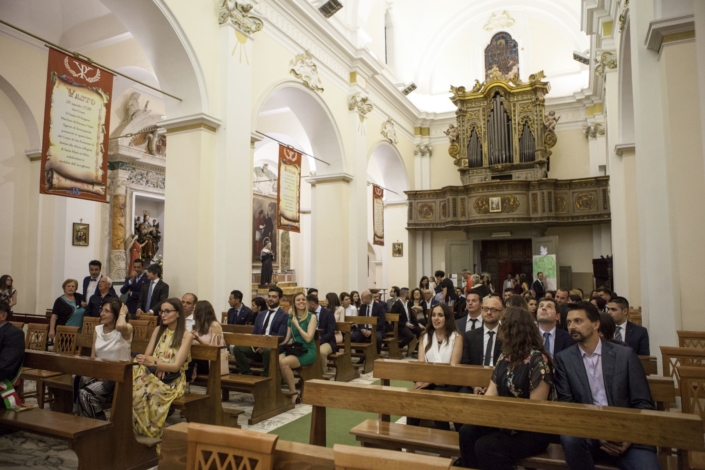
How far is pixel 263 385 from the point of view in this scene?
17.7 feet

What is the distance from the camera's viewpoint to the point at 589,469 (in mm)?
2590

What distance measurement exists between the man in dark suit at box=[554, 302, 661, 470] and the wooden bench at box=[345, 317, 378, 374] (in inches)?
202

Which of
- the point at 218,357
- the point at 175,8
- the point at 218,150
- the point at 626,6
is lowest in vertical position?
the point at 218,357

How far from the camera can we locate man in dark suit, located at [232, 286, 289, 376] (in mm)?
6258

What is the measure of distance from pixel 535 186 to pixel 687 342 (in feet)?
36.4

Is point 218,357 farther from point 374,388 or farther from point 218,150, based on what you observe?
point 218,150

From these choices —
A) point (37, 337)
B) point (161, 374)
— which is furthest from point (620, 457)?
point (37, 337)

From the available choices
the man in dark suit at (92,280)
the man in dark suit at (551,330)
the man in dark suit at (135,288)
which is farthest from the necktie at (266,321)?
the man in dark suit at (551,330)

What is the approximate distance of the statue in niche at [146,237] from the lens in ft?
47.5

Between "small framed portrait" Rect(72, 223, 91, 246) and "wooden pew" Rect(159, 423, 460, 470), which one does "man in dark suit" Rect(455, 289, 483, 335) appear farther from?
"small framed portrait" Rect(72, 223, 91, 246)

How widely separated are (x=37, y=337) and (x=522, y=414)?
5815 mm

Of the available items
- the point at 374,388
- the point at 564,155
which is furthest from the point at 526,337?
the point at 564,155

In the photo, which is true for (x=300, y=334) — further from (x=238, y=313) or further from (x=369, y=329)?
(x=369, y=329)

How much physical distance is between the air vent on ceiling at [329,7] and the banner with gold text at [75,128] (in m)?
5.88
